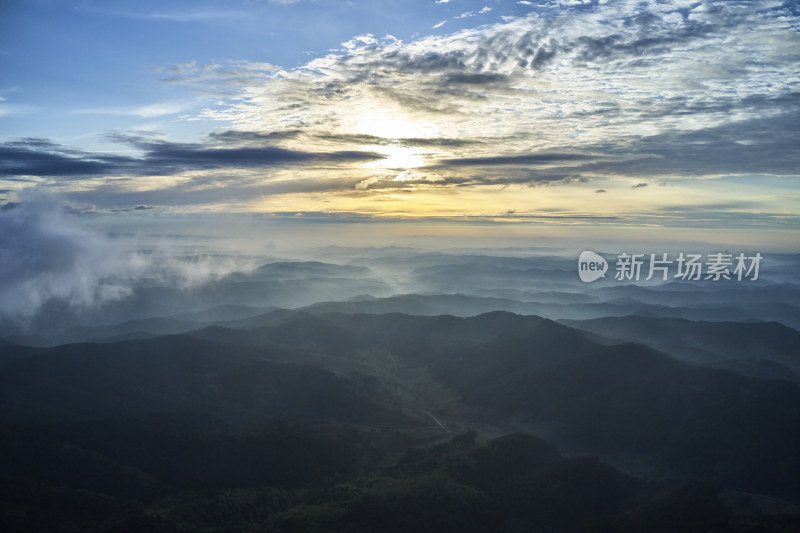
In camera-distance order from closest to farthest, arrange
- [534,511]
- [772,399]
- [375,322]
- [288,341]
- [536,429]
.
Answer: [534,511], [772,399], [536,429], [288,341], [375,322]

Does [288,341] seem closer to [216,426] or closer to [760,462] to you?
[216,426]

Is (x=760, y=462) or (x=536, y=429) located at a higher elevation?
(x=760, y=462)

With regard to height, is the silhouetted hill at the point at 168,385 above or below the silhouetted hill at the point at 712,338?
below

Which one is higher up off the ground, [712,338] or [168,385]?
[712,338]

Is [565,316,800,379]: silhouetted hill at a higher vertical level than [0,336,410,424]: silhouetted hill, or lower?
higher

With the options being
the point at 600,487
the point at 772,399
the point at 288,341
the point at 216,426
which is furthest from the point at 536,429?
the point at 288,341

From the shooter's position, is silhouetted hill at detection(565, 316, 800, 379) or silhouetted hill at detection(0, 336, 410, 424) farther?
silhouetted hill at detection(565, 316, 800, 379)

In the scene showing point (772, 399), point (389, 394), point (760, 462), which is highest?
point (772, 399)

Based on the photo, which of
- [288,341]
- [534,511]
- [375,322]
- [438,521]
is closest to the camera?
[438,521]

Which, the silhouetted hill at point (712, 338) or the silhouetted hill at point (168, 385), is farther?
the silhouetted hill at point (712, 338)

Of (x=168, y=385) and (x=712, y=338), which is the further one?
(x=712, y=338)

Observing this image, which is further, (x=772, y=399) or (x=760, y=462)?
(x=772, y=399)
